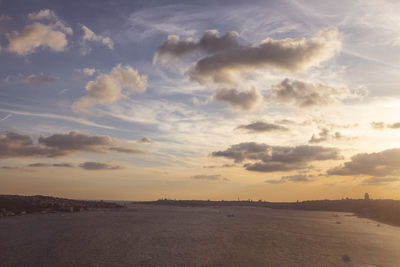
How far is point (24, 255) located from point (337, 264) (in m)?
20.6

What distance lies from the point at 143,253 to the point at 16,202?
51849mm

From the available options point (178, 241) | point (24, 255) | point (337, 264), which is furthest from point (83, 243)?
point (337, 264)

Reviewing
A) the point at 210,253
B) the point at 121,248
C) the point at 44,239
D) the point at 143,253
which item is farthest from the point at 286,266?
the point at 44,239

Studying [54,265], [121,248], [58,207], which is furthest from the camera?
[58,207]

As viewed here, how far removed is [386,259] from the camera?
23.6 meters

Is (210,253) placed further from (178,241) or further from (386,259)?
(386,259)

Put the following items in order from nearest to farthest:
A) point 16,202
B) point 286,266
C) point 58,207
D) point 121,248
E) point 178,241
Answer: point 286,266 → point 121,248 → point 178,241 → point 16,202 → point 58,207

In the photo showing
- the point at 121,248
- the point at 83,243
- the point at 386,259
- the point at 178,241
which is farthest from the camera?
the point at 178,241

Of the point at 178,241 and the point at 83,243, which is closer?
the point at 83,243

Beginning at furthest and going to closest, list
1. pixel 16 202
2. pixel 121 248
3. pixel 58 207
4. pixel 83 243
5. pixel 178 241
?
1. pixel 58 207
2. pixel 16 202
3. pixel 178 241
4. pixel 83 243
5. pixel 121 248

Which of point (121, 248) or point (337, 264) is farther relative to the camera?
point (121, 248)

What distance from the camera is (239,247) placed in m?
27.6

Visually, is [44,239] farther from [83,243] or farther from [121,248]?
[121,248]

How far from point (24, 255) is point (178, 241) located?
1346 centimetres
